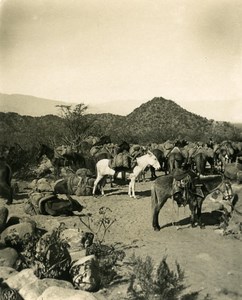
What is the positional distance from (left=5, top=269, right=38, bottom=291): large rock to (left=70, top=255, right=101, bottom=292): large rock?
571 millimetres

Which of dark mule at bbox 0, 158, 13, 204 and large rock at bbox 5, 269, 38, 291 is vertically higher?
dark mule at bbox 0, 158, 13, 204

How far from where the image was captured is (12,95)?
8.05 meters

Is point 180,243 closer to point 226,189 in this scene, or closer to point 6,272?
point 226,189

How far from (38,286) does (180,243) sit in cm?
242

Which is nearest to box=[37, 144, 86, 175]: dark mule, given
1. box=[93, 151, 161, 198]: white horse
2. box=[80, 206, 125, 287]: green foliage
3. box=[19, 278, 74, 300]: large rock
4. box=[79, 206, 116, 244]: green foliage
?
box=[93, 151, 161, 198]: white horse

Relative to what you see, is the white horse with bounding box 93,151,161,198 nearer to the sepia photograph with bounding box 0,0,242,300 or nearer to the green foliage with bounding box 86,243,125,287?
the sepia photograph with bounding box 0,0,242,300

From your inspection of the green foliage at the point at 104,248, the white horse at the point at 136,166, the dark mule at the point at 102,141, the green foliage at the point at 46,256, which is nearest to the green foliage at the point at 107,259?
the green foliage at the point at 104,248

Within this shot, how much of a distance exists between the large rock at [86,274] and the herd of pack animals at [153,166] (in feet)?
5.68

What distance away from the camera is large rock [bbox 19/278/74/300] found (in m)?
5.61

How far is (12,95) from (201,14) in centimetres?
385

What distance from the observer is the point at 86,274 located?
19.1ft

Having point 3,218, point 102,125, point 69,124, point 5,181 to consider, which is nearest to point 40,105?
point 5,181

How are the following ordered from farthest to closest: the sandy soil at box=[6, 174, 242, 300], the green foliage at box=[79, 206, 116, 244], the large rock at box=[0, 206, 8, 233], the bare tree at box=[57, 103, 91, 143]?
1. the bare tree at box=[57, 103, 91, 143]
2. the large rock at box=[0, 206, 8, 233]
3. the green foliage at box=[79, 206, 116, 244]
4. the sandy soil at box=[6, 174, 242, 300]

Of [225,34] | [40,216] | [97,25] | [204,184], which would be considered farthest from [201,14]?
[40,216]
